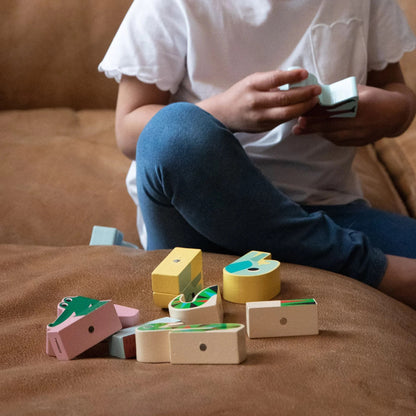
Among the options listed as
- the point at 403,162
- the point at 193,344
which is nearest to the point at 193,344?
the point at 193,344

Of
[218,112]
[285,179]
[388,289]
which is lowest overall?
[388,289]

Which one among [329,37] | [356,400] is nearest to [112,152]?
[329,37]

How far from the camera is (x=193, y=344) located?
540mm

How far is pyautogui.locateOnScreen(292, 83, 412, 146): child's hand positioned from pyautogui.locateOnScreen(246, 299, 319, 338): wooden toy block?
0.36m

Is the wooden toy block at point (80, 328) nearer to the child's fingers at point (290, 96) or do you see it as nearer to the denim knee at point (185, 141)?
the denim knee at point (185, 141)

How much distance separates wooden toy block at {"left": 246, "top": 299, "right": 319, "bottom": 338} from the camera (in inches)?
23.3

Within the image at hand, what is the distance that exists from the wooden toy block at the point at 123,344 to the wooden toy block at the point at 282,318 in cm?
11

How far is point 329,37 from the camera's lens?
97 centimetres

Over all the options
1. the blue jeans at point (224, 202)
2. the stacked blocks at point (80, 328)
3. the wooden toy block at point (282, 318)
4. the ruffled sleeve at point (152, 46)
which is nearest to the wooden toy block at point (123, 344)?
the stacked blocks at point (80, 328)

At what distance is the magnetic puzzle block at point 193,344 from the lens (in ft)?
1.75

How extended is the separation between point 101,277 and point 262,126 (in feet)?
0.97

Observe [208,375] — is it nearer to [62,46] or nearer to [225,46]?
[225,46]

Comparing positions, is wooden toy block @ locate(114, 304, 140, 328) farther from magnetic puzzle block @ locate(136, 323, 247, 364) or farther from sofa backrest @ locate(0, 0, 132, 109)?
sofa backrest @ locate(0, 0, 132, 109)

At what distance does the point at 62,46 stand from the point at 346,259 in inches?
36.9
